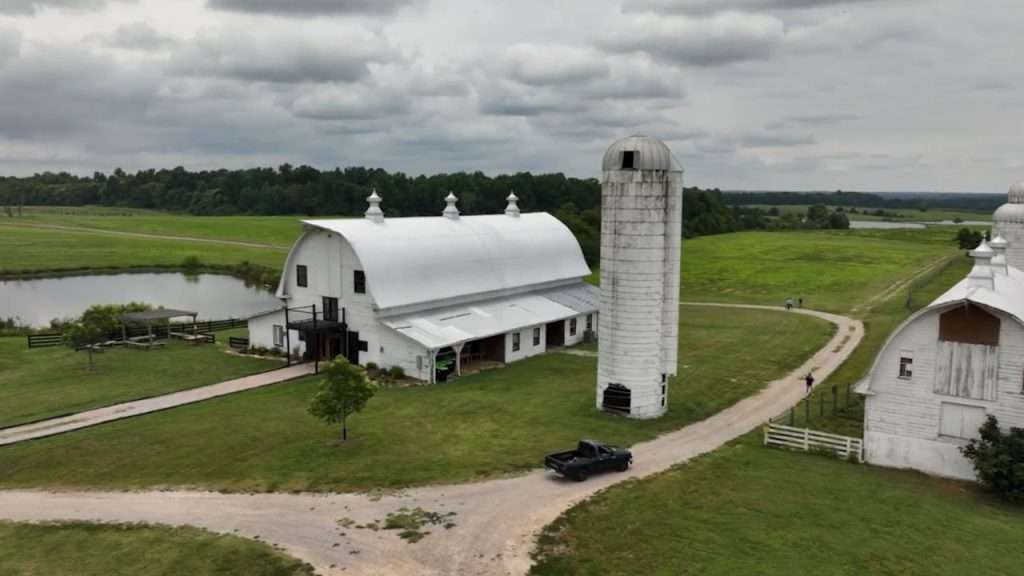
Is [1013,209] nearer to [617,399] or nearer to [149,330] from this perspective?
[617,399]

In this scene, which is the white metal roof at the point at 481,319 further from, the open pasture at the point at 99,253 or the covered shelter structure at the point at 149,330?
the open pasture at the point at 99,253

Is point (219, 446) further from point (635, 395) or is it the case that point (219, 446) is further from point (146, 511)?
point (635, 395)

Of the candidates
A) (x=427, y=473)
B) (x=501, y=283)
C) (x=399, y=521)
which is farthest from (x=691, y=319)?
(x=399, y=521)

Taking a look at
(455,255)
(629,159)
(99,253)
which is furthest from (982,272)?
(99,253)

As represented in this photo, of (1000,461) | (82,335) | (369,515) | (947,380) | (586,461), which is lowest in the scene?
(369,515)

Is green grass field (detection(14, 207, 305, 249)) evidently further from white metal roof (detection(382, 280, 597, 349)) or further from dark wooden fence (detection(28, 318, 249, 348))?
white metal roof (detection(382, 280, 597, 349))

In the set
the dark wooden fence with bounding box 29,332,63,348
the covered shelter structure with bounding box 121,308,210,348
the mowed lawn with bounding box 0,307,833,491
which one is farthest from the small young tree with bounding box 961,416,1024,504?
the dark wooden fence with bounding box 29,332,63,348
